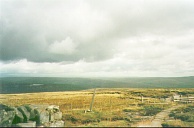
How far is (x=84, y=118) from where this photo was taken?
2391 cm

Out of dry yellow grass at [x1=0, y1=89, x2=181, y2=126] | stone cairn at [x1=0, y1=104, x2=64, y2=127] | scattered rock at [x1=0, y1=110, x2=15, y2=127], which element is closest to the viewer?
scattered rock at [x1=0, y1=110, x2=15, y2=127]

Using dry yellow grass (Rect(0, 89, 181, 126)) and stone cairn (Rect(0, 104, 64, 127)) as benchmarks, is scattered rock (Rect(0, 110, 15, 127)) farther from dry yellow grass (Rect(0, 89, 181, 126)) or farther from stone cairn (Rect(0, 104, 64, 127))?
dry yellow grass (Rect(0, 89, 181, 126))

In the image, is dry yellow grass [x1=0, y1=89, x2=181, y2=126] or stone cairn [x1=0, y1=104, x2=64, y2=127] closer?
stone cairn [x1=0, y1=104, x2=64, y2=127]

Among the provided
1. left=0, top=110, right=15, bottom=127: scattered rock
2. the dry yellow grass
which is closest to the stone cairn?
left=0, top=110, right=15, bottom=127: scattered rock

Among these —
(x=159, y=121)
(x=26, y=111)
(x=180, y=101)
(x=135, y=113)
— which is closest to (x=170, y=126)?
(x=159, y=121)

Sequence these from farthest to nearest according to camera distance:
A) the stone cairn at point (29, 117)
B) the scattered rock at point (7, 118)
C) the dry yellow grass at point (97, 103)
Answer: the dry yellow grass at point (97, 103) → the stone cairn at point (29, 117) → the scattered rock at point (7, 118)

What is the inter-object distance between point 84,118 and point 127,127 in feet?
17.2

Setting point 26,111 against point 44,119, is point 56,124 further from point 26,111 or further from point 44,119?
point 26,111

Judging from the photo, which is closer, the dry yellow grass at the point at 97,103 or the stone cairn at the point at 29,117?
the stone cairn at the point at 29,117

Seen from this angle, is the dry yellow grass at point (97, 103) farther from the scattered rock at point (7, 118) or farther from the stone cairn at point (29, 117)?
the scattered rock at point (7, 118)

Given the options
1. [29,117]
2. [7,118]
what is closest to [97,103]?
[29,117]

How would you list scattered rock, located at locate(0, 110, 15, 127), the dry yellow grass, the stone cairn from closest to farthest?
1. scattered rock, located at locate(0, 110, 15, 127)
2. the stone cairn
3. the dry yellow grass

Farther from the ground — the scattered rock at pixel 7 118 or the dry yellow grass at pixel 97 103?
the scattered rock at pixel 7 118

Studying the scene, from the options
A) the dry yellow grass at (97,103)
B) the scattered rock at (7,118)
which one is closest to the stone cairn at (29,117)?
the scattered rock at (7,118)
